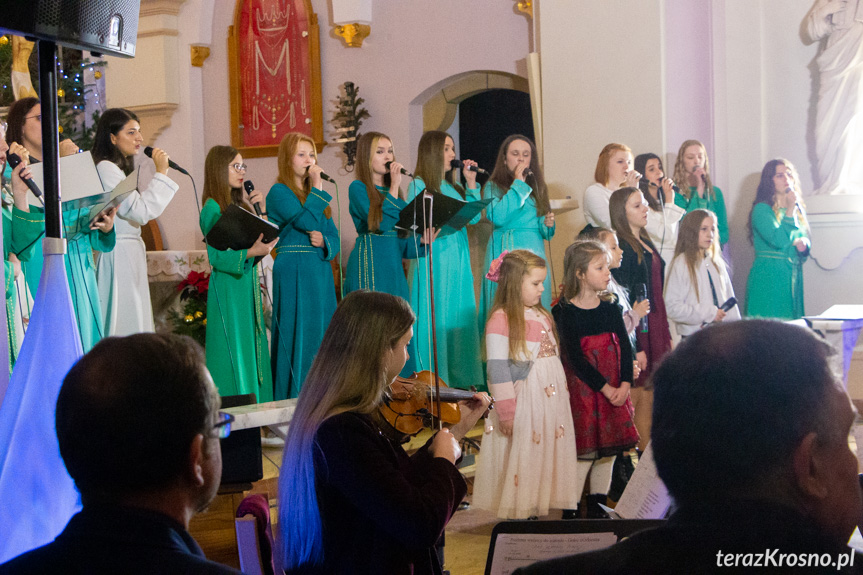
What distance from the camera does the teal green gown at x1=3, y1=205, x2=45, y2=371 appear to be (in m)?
4.06

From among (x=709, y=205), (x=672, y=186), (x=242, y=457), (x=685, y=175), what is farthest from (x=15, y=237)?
(x=709, y=205)

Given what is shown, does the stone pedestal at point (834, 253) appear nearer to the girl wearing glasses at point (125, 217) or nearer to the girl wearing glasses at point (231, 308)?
the girl wearing glasses at point (231, 308)

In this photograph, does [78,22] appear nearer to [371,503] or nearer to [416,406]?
[371,503]

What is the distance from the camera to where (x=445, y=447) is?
2096 mm

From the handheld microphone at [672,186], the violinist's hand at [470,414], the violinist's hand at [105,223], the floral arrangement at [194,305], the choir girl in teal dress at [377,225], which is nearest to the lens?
the violinist's hand at [470,414]

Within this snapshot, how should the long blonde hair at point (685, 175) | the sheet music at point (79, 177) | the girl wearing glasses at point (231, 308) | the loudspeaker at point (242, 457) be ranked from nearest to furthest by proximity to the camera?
the loudspeaker at point (242, 457)
the sheet music at point (79, 177)
the girl wearing glasses at point (231, 308)
the long blonde hair at point (685, 175)

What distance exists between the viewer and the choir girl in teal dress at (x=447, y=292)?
5.74 meters

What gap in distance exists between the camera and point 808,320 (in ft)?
14.3

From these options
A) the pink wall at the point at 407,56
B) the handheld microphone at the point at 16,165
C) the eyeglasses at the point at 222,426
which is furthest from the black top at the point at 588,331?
the pink wall at the point at 407,56

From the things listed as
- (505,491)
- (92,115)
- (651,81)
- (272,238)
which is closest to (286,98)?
(92,115)

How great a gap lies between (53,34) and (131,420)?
3.67 feet

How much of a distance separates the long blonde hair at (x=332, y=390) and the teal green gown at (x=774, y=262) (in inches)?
202

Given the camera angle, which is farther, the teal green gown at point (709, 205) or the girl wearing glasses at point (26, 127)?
the teal green gown at point (709, 205)

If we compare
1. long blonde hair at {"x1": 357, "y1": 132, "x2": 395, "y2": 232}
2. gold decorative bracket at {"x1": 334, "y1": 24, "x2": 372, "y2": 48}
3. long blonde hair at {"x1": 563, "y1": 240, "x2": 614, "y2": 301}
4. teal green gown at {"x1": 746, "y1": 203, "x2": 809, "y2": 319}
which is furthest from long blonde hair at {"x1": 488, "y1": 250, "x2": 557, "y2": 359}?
gold decorative bracket at {"x1": 334, "y1": 24, "x2": 372, "y2": 48}
